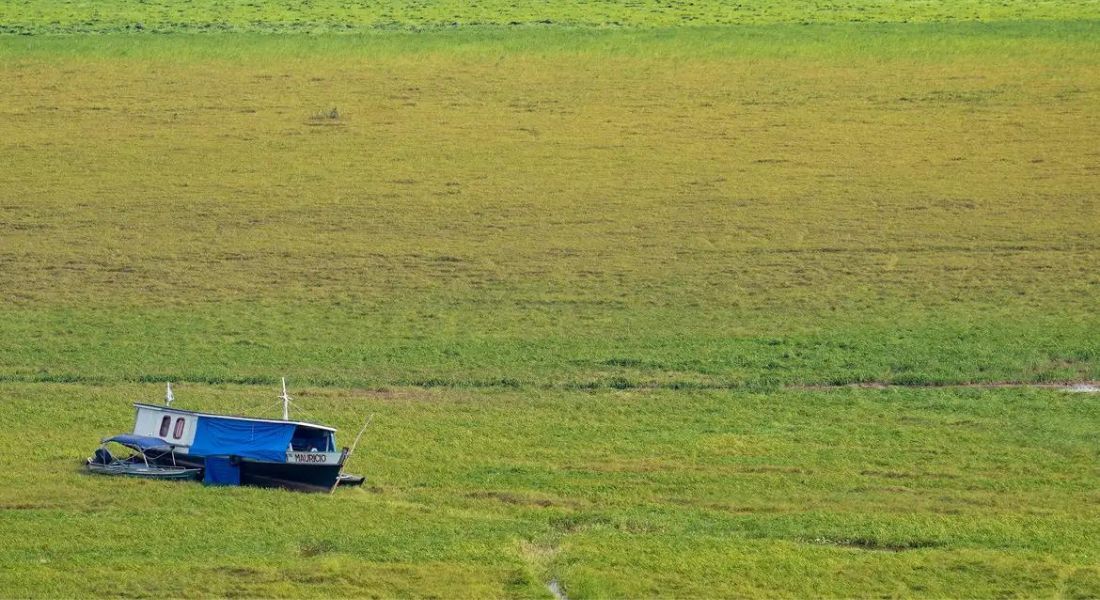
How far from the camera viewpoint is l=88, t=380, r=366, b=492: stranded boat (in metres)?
31.8

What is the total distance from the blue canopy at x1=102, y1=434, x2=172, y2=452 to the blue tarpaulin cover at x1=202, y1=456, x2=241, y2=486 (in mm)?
1009

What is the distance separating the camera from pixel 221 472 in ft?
106

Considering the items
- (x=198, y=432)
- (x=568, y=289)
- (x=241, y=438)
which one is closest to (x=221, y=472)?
(x=241, y=438)

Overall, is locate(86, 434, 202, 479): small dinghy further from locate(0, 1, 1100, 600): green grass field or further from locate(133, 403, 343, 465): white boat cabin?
locate(0, 1, 1100, 600): green grass field

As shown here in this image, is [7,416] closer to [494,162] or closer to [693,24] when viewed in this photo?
[494,162]

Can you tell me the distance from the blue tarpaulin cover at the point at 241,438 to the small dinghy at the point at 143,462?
489 millimetres

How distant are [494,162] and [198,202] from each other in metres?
10.5

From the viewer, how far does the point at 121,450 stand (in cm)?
3481

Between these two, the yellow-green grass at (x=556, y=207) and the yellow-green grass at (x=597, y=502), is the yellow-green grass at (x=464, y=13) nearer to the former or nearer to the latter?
the yellow-green grass at (x=556, y=207)

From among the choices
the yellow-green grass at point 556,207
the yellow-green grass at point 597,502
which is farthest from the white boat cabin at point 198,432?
the yellow-green grass at point 556,207

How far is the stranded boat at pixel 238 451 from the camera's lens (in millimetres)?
31781

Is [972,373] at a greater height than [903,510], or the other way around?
[972,373]

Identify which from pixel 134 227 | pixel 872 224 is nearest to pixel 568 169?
pixel 872 224

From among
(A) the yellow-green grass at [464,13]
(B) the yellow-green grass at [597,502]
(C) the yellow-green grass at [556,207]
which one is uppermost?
(A) the yellow-green grass at [464,13]
